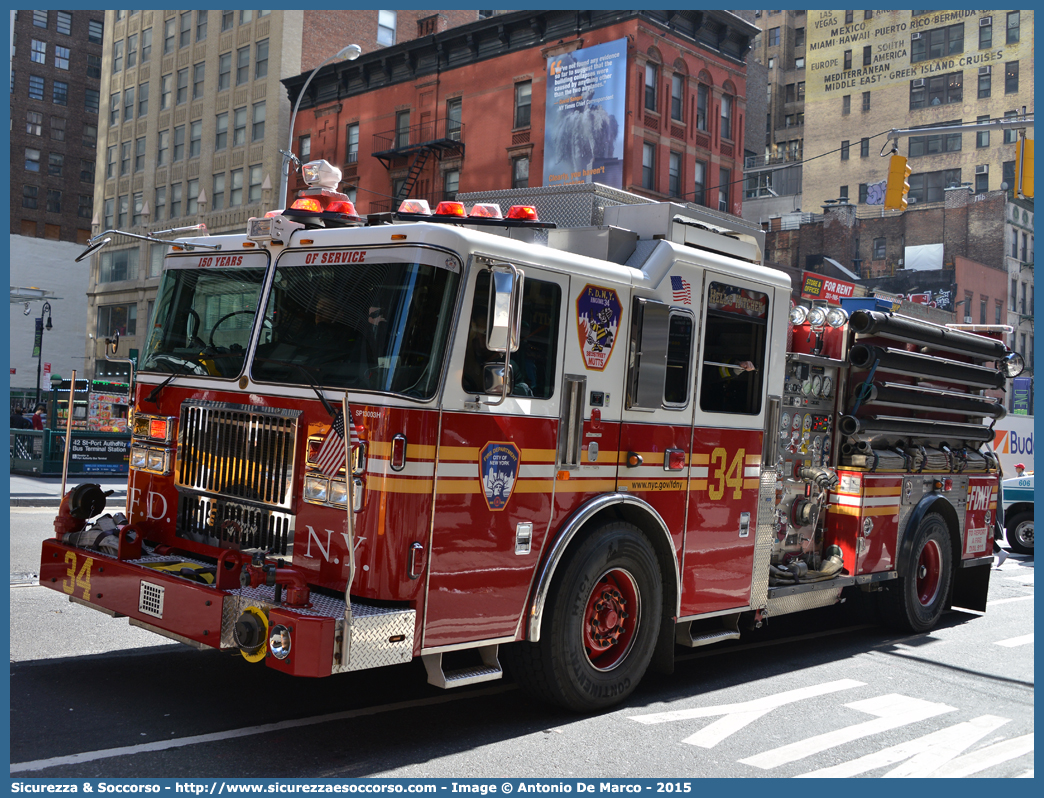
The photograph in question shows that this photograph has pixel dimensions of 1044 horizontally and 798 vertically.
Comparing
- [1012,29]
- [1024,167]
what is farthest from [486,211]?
[1012,29]

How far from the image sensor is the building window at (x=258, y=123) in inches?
1864

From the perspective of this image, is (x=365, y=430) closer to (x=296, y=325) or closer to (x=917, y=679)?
(x=296, y=325)

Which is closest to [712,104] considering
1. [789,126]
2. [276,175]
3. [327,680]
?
[276,175]

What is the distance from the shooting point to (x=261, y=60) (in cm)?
4803

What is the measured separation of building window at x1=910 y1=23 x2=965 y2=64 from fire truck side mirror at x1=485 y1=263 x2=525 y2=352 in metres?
79.6

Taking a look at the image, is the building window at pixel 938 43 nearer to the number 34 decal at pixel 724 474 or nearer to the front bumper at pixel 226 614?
the number 34 decal at pixel 724 474

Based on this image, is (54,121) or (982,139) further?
(54,121)

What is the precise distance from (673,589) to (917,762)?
1.77 metres

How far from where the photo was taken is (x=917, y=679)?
25.4 feet

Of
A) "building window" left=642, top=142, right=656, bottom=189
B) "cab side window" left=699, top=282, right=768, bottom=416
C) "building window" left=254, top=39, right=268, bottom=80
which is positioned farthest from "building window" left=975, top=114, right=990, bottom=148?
"cab side window" left=699, top=282, right=768, bottom=416

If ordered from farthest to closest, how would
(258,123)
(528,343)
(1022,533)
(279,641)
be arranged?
1. (258,123)
2. (1022,533)
3. (528,343)
4. (279,641)

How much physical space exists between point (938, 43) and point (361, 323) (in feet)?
266

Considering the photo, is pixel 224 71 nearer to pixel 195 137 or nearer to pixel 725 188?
pixel 195 137

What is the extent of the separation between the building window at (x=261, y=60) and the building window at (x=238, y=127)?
185 cm
